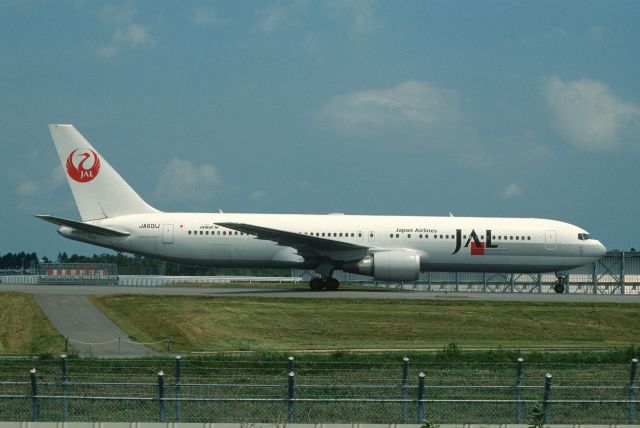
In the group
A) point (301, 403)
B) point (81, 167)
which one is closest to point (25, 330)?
point (301, 403)

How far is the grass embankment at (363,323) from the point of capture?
2888cm

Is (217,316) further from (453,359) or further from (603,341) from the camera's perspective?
(603,341)

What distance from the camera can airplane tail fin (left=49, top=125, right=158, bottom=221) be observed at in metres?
46.5

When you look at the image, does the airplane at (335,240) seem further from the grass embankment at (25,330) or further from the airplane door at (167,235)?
the grass embankment at (25,330)

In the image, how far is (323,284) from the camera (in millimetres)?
45000

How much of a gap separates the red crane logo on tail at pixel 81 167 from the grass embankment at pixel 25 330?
427 inches

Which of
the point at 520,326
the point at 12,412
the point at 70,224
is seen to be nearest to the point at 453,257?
the point at 520,326

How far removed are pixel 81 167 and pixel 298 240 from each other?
40.8ft

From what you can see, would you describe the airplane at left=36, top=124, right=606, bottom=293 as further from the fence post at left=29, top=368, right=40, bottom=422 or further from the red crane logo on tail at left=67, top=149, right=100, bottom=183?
the fence post at left=29, top=368, right=40, bottom=422

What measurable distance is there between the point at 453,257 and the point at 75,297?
60.7 ft

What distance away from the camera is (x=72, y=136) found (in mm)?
47000

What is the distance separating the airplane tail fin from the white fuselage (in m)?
0.95

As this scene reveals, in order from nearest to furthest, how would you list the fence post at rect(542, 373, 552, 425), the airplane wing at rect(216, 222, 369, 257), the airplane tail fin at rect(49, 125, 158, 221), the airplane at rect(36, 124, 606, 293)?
the fence post at rect(542, 373, 552, 425) → the airplane wing at rect(216, 222, 369, 257) → the airplane at rect(36, 124, 606, 293) → the airplane tail fin at rect(49, 125, 158, 221)

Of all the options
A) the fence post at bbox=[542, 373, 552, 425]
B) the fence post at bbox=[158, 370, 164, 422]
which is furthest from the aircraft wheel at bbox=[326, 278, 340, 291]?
the fence post at bbox=[158, 370, 164, 422]
